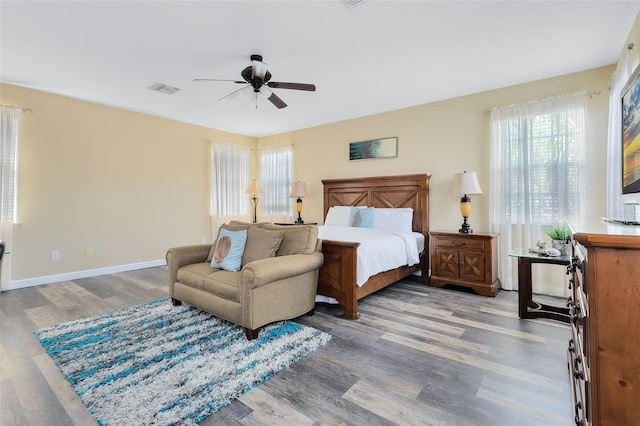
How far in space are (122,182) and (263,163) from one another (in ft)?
9.10

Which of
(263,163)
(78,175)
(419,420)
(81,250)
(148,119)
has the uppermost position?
(148,119)

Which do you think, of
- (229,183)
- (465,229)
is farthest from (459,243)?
(229,183)

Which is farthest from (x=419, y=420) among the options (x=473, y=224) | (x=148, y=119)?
(x=148, y=119)

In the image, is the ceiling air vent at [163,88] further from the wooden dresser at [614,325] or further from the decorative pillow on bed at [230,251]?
the wooden dresser at [614,325]

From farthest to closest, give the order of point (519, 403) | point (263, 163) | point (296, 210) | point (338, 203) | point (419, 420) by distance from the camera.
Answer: point (263, 163) < point (296, 210) < point (338, 203) < point (519, 403) < point (419, 420)

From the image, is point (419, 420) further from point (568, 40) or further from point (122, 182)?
point (122, 182)

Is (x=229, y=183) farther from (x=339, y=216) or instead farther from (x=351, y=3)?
(x=351, y=3)

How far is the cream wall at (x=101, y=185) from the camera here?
13.4 ft

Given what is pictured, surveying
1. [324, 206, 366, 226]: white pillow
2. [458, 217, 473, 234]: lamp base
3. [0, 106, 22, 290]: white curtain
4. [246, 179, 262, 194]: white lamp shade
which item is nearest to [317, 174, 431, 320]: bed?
[324, 206, 366, 226]: white pillow

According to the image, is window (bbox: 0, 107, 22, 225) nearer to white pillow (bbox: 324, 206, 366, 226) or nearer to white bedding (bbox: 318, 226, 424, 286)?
white bedding (bbox: 318, 226, 424, 286)

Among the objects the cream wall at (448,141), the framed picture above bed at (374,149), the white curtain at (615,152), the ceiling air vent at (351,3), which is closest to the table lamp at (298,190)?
the cream wall at (448,141)

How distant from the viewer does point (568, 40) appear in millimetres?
2855

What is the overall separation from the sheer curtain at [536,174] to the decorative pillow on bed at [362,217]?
63.8 inches

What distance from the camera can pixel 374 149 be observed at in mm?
5145
